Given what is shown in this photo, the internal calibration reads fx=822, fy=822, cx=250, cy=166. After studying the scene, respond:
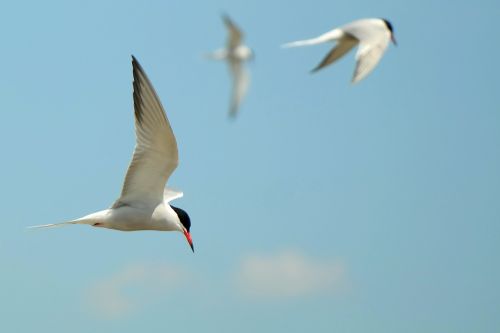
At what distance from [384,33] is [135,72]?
6.11ft

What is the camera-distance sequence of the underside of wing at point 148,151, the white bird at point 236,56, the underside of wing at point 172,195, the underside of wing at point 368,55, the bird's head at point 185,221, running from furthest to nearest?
the underside of wing at point 172,195
the bird's head at point 185,221
the underside of wing at point 148,151
the underside of wing at point 368,55
the white bird at point 236,56

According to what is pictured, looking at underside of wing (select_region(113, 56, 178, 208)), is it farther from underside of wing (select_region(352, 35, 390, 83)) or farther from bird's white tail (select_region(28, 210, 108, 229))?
underside of wing (select_region(352, 35, 390, 83))

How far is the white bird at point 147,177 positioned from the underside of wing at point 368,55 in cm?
166

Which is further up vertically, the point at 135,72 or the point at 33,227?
the point at 135,72

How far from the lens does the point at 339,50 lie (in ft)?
17.9

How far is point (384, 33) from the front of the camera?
5.77 m

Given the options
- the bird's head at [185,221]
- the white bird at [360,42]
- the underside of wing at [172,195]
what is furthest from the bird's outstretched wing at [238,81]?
the underside of wing at [172,195]

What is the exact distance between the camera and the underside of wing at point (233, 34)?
13.3ft

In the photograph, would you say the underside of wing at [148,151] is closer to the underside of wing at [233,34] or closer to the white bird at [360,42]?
the white bird at [360,42]

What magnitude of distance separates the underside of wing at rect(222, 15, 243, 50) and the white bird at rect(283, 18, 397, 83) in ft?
3.24

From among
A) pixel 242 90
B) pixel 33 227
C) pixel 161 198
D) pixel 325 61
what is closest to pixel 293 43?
pixel 325 61

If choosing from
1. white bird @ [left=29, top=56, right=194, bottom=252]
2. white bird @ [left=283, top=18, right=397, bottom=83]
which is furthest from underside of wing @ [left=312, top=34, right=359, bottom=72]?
white bird @ [left=29, top=56, right=194, bottom=252]

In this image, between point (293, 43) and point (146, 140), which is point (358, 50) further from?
point (146, 140)

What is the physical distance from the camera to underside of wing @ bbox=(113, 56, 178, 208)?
20.4 ft
